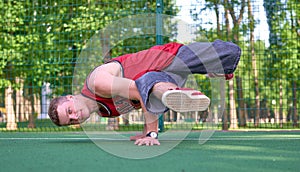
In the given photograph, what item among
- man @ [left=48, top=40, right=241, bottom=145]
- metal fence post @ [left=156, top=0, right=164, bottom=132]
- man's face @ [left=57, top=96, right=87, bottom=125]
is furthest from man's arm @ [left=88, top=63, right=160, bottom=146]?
metal fence post @ [left=156, top=0, right=164, bottom=132]

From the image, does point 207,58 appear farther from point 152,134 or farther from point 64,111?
point 64,111

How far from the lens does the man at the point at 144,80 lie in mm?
3324

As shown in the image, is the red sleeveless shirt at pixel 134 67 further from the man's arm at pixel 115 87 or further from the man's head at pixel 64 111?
the man's head at pixel 64 111

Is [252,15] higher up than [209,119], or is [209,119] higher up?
[252,15]

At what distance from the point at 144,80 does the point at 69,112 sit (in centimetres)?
61

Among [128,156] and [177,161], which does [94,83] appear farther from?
[177,161]

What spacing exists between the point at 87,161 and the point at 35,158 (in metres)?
0.37

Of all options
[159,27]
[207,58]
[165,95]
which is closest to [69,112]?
[165,95]

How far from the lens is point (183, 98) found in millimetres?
2812

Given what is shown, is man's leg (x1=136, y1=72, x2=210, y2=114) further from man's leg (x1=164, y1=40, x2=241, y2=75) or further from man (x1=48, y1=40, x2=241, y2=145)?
man's leg (x1=164, y1=40, x2=241, y2=75)

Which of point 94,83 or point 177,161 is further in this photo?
point 94,83

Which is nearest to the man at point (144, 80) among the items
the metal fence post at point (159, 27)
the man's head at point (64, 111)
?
the man's head at point (64, 111)

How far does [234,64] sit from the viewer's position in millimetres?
3754

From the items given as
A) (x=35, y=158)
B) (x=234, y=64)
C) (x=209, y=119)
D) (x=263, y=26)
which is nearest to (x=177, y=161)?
(x=35, y=158)
